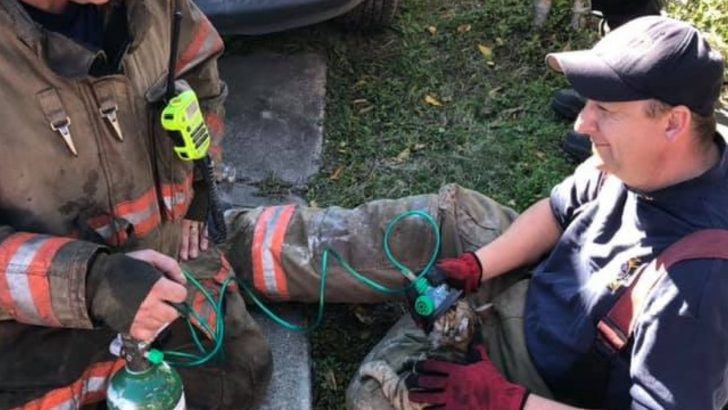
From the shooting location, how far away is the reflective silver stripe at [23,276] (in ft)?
6.91

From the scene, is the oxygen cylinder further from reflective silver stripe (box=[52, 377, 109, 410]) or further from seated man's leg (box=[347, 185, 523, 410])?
seated man's leg (box=[347, 185, 523, 410])

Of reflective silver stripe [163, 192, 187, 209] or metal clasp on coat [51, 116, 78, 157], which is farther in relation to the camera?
→ reflective silver stripe [163, 192, 187, 209]

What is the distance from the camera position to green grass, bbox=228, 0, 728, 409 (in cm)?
365

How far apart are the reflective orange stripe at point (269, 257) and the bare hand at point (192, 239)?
17cm

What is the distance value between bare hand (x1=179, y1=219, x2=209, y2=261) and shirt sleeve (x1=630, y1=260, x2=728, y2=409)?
1364 mm

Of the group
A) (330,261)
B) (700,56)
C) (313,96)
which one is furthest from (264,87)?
(700,56)

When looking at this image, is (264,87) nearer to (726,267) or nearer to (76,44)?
(76,44)

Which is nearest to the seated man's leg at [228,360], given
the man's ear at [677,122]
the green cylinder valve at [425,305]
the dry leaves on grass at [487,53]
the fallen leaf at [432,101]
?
the green cylinder valve at [425,305]

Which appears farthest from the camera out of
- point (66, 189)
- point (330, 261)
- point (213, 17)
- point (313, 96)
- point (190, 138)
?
point (313, 96)

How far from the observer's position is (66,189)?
232cm

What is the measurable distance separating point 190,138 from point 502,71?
7.38 ft

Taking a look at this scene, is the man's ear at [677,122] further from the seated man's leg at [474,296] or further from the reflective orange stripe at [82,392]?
the reflective orange stripe at [82,392]

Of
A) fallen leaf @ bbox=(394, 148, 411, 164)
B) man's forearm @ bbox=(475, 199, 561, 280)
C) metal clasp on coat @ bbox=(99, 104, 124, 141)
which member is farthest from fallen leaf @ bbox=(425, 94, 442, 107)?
metal clasp on coat @ bbox=(99, 104, 124, 141)

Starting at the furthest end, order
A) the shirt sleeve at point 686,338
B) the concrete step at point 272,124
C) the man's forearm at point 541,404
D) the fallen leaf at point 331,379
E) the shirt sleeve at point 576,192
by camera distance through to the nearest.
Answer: the concrete step at point 272,124, the fallen leaf at point 331,379, the shirt sleeve at point 576,192, the man's forearm at point 541,404, the shirt sleeve at point 686,338
